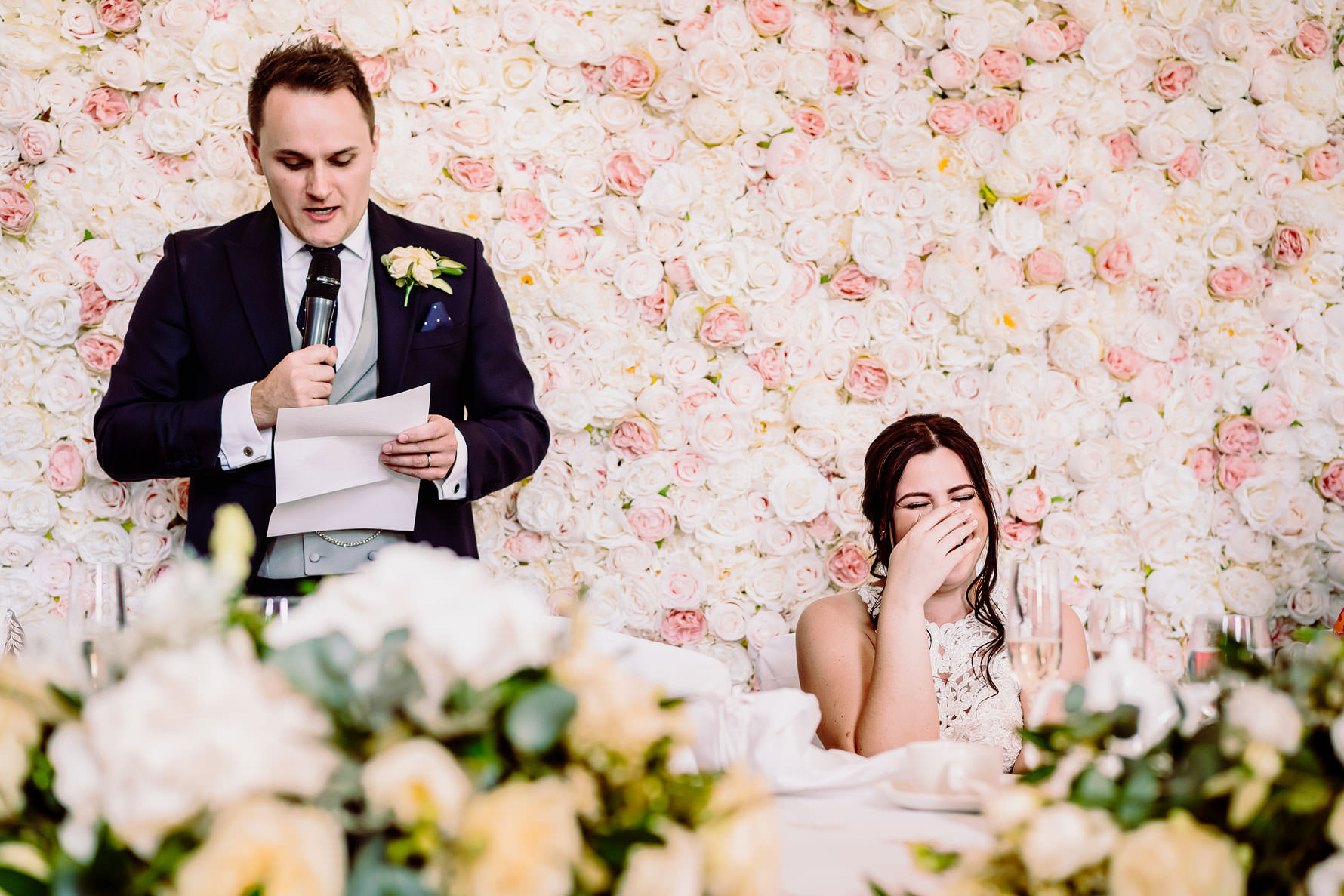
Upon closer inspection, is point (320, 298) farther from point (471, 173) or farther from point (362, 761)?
point (362, 761)

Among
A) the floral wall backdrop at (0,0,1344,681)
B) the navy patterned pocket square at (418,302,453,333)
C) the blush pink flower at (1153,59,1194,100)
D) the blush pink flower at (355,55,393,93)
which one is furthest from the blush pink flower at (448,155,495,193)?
the blush pink flower at (1153,59,1194,100)

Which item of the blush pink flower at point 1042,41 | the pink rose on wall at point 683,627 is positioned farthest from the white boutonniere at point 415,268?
the blush pink flower at point 1042,41

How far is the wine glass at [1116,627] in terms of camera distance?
1.18 meters

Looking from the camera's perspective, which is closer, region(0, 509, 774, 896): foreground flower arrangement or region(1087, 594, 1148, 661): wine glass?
region(0, 509, 774, 896): foreground flower arrangement

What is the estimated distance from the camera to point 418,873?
0.57 metres

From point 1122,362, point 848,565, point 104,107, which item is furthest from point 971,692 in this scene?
point 104,107

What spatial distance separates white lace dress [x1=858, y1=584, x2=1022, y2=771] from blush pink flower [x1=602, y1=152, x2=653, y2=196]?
3.92ft

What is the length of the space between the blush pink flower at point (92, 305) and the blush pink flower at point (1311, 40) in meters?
3.08

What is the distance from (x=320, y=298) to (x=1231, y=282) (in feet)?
7.50

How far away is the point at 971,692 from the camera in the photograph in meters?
2.16

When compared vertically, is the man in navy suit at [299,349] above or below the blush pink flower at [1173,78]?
below

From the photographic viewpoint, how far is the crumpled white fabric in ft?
3.86

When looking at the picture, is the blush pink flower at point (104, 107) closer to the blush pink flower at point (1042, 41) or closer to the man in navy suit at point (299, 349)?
the man in navy suit at point (299, 349)

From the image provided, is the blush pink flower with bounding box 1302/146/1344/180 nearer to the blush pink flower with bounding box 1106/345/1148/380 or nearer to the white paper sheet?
the blush pink flower with bounding box 1106/345/1148/380
